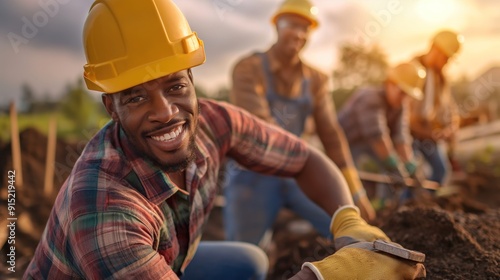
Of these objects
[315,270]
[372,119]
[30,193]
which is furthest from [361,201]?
[30,193]

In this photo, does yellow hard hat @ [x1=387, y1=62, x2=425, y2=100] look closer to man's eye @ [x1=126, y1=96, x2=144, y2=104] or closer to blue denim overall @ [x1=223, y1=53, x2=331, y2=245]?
blue denim overall @ [x1=223, y1=53, x2=331, y2=245]

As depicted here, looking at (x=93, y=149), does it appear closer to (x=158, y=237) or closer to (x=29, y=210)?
(x=158, y=237)

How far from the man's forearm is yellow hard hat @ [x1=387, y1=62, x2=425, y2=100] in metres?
2.86

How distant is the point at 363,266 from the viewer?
63.6 inches

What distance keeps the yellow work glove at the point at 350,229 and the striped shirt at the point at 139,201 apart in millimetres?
335

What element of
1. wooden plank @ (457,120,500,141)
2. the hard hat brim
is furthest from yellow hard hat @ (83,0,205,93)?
wooden plank @ (457,120,500,141)

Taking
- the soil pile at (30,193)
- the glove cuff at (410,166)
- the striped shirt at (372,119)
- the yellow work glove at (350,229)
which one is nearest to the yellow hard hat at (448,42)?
the striped shirt at (372,119)

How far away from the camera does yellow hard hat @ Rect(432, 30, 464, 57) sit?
516 cm

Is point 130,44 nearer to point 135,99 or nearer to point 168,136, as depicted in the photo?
point 135,99

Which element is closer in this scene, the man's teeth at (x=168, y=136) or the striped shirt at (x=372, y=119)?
the man's teeth at (x=168, y=136)

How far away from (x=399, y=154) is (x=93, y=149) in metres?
4.23

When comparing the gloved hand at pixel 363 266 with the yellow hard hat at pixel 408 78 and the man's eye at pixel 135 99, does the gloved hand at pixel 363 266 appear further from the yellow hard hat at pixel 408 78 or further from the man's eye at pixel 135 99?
the yellow hard hat at pixel 408 78

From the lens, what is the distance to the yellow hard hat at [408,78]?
489 centimetres

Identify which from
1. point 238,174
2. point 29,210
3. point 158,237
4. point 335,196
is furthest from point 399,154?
point 29,210
